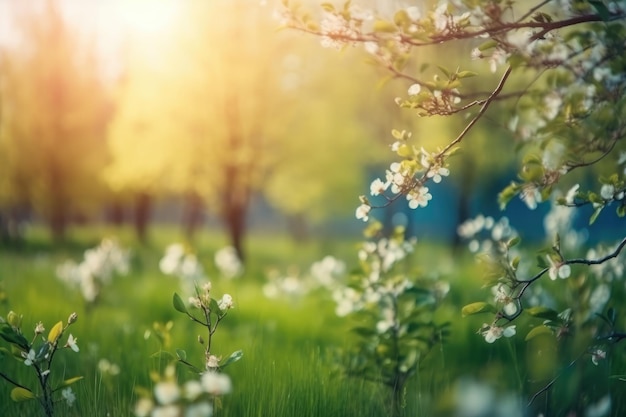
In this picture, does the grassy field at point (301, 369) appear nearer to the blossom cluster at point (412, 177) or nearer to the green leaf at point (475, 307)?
the green leaf at point (475, 307)

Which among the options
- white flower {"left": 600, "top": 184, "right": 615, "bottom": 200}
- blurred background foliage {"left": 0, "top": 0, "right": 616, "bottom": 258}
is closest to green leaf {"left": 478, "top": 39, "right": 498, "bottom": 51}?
white flower {"left": 600, "top": 184, "right": 615, "bottom": 200}

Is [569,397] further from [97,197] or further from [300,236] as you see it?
[300,236]

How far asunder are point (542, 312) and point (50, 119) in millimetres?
19909

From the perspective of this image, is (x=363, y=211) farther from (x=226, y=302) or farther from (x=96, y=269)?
(x=96, y=269)

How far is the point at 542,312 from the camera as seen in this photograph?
2584 mm

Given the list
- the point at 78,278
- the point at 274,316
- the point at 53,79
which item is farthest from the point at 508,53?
the point at 53,79

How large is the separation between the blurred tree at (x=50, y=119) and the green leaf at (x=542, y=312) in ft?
56.0

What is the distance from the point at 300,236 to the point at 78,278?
901 inches

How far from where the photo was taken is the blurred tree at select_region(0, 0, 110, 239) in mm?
17750

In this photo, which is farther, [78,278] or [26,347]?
[78,278]

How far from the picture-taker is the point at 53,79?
774 inches

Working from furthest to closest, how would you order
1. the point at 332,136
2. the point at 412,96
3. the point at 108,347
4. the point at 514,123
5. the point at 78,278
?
1. the point at 332,136
2. the point at 78,278
3. the point at 108,347
4. the point at 514,123
5. the point at 412,96

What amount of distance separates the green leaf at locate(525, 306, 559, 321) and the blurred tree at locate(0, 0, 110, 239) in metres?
17.1

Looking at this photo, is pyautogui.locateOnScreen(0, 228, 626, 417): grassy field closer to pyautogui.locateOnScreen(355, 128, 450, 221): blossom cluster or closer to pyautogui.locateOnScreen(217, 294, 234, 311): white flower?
pyautogui.locateOnScreen(217, 294, 234, 311): white flower
